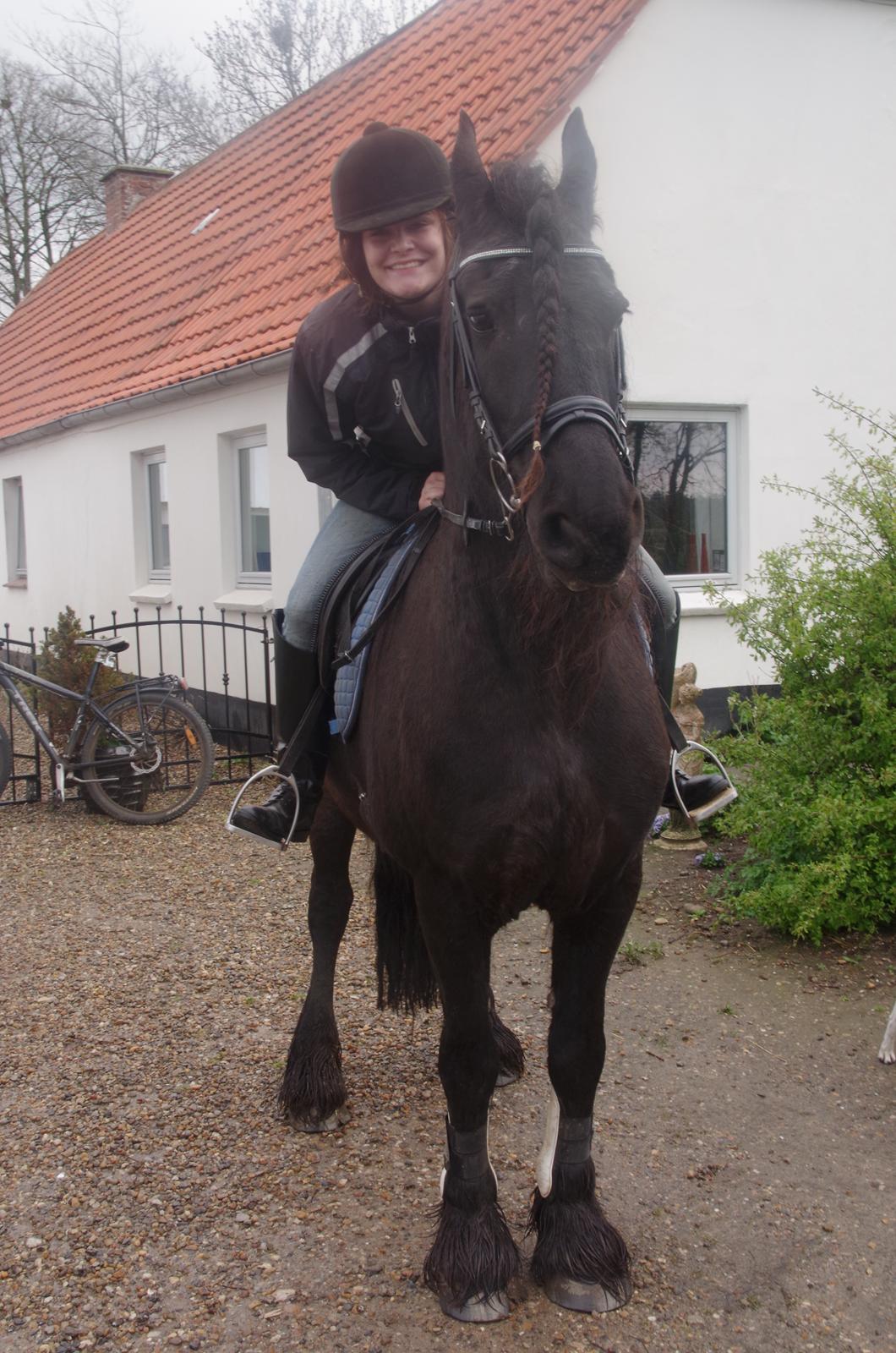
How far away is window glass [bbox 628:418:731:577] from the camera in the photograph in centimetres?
914

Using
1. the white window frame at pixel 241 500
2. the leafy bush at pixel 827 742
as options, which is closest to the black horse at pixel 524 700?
the leafy bush at pixel 827 742

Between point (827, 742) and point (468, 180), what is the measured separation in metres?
3.63

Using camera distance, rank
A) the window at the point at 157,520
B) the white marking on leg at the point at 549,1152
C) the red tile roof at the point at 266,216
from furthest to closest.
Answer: the window at the point at 157,520
the red tile roof at the point at 266,216
the white marking on leg at the point at 549,1152

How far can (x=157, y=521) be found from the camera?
12742 mm

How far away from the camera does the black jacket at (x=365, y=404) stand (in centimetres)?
310

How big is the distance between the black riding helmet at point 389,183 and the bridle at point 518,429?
0.60 metres

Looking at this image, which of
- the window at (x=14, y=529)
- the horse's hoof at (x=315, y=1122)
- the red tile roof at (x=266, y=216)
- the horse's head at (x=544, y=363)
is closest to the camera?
the horse's head at (x=544, y=363)

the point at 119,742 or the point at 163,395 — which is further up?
the point at 163,395

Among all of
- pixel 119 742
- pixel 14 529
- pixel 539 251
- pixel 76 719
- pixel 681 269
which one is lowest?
pixel 119 742

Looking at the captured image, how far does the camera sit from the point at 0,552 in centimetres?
1705

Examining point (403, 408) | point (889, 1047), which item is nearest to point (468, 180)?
point (403, 408)

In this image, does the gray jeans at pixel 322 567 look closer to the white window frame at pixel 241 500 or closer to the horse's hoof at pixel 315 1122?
the horse's hoof at pixel 315 1122

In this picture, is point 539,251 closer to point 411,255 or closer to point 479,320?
point 479,320

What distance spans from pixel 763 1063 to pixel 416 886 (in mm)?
2030
